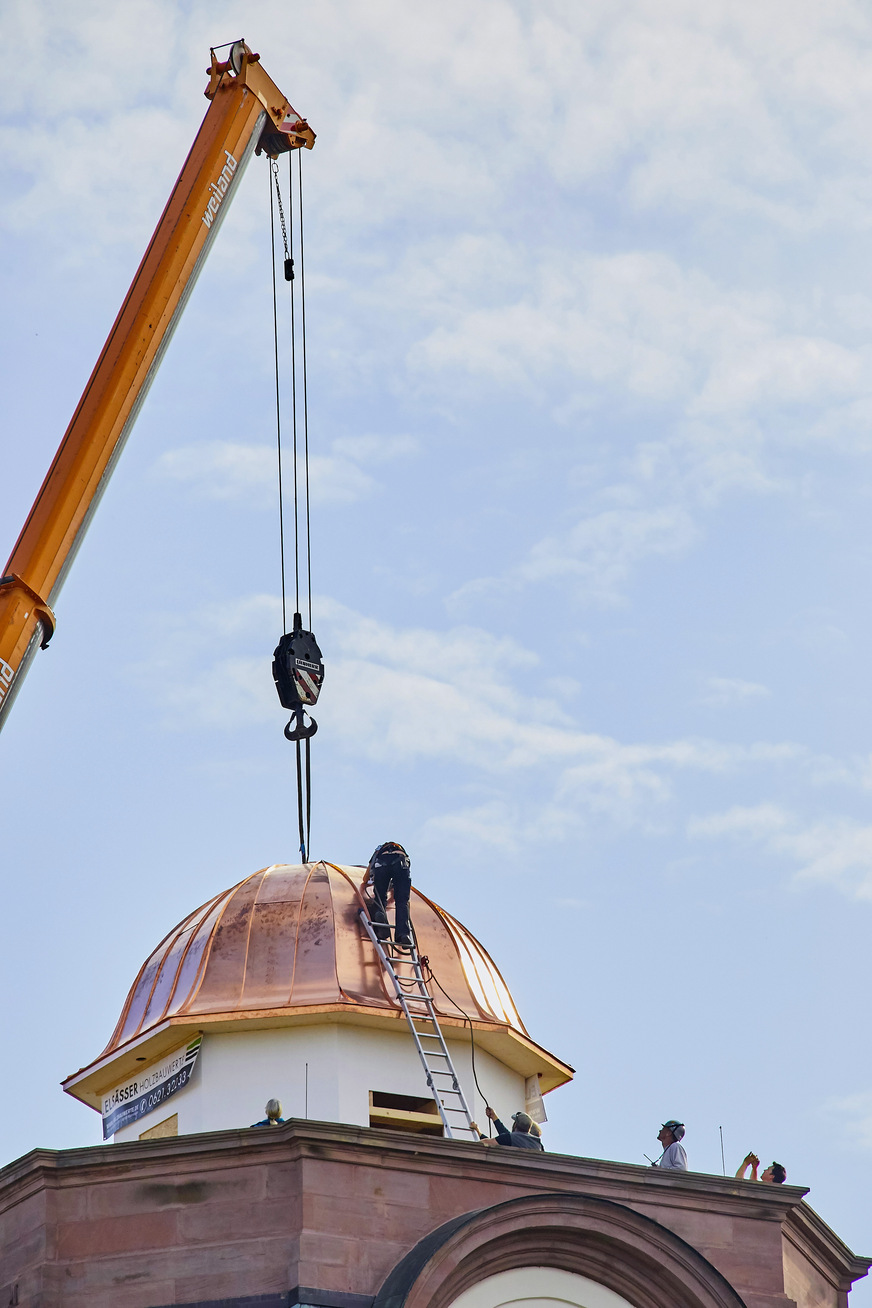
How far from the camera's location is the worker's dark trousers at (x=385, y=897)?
34312 millimetres

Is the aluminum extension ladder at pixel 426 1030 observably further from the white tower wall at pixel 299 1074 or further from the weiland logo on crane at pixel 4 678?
the weiland logo on crane at pixel 4 678

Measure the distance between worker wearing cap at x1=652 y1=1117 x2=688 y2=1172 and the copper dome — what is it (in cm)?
423

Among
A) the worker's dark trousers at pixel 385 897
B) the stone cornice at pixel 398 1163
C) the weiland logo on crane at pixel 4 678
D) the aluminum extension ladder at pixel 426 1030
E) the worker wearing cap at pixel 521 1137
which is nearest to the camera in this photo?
the stone cornice at pixel 398 1163

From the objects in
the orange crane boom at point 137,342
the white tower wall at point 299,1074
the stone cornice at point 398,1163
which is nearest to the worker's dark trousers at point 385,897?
the white tower wall at point 299,1074

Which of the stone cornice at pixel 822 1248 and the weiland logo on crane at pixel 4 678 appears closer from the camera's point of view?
the stone cornice at pixel 822 1248

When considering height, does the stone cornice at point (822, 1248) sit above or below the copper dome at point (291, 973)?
below

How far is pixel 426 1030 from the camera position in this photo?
33.1 m

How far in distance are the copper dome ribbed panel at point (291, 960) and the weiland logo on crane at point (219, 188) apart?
1108 cm

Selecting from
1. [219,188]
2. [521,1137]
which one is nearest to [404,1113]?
[521,1137]

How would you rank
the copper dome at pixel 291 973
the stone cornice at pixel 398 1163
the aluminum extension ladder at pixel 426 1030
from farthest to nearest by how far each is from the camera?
the copper dome at pixel 291 973 < the aluminum extension ladder at pixel 426 1030 < the stone cornice at pixel 398 1163

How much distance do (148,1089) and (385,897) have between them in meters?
4.59

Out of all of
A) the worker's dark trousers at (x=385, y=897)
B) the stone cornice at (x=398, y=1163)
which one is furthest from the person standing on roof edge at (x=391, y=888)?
the stone cornice at (x=398, y=1163)

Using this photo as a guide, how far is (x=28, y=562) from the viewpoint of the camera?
32.8 m

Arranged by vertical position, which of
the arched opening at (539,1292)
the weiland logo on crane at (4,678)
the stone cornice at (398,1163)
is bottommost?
the arched opening at (539,1292)
